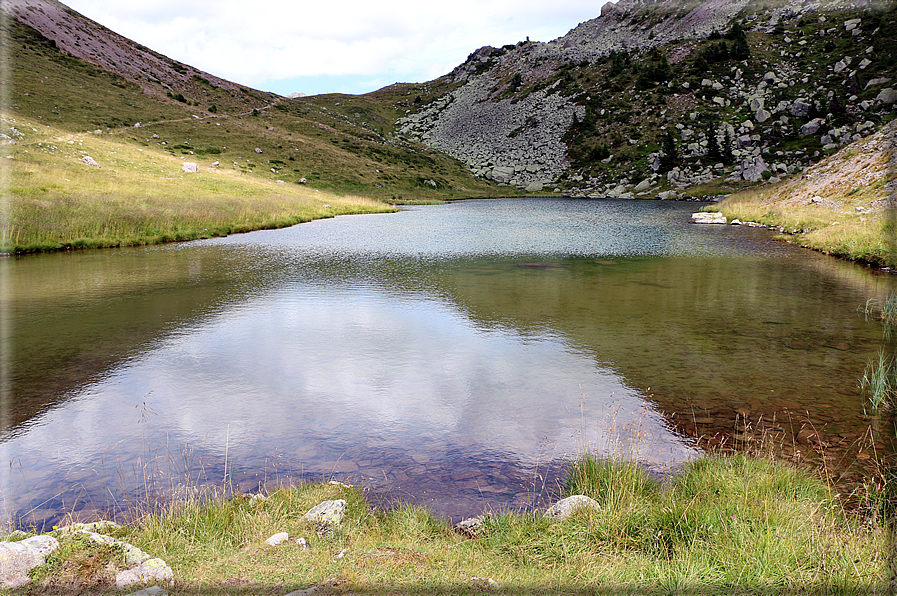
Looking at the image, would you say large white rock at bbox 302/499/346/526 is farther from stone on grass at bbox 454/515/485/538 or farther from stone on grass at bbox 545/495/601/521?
stone on grass at bbox 545/495/601/521

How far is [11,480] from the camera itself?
23.5 ft

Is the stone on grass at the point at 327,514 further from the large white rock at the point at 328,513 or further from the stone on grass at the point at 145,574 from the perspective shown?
the stone on grass at the point at 145,574

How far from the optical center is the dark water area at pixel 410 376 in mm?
7574

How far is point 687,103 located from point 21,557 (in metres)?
128

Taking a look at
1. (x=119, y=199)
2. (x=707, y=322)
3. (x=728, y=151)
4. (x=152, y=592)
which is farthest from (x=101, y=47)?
(x=152, y=592)

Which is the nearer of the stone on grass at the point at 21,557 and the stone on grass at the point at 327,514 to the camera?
the stone on grass at the point at 21,557

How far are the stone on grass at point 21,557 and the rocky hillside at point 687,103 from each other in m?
92.7

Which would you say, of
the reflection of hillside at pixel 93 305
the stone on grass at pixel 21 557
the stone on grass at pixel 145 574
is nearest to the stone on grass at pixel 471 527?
the stone on grass at pixel 145 574

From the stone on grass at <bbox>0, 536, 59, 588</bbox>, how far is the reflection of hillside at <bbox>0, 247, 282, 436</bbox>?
16.9 feet

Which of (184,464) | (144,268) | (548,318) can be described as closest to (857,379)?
(548,318)

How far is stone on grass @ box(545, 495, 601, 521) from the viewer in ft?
19.5

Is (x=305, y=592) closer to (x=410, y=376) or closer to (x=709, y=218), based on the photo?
(x=410, y=376)

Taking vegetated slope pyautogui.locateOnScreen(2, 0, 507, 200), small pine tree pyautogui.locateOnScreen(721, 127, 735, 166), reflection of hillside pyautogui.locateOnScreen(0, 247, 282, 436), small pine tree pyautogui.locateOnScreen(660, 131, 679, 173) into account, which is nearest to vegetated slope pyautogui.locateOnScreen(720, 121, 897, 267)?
reflection of hillside pyautogui.locateOnScreen(0, 247, 282, 436)

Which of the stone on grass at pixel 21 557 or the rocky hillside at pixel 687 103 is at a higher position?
the rocky hillside at pixel 687 103
